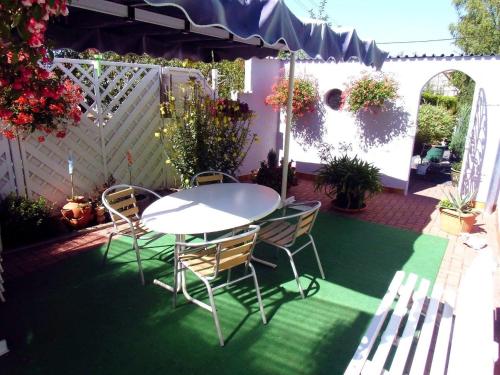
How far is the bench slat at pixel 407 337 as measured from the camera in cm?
174

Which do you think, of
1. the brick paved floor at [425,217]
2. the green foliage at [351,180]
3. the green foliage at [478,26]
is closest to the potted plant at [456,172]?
the brick paved floor at [425,217]

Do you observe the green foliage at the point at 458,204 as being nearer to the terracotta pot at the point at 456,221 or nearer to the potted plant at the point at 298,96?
the terracotta pot at the point at 456,221

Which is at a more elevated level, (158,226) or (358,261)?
(158,226)

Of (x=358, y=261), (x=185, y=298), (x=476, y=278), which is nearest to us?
(x=476, y=278)

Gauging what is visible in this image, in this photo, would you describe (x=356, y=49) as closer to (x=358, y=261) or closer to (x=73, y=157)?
(x=358, y=261)

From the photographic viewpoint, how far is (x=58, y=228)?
4277 mm

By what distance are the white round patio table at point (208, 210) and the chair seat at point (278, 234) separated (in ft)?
1.05

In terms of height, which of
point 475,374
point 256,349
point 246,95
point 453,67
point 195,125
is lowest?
point 256,349

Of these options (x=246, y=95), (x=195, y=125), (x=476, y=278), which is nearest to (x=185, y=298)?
(x=476, y=278)

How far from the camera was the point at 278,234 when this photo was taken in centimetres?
333

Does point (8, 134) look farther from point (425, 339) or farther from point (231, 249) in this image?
point (425, 339)

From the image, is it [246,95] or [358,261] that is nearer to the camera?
[358,261]

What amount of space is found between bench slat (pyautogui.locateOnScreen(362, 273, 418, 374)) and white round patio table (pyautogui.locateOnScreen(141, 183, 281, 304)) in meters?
1.22

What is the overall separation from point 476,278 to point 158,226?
7.07ft
